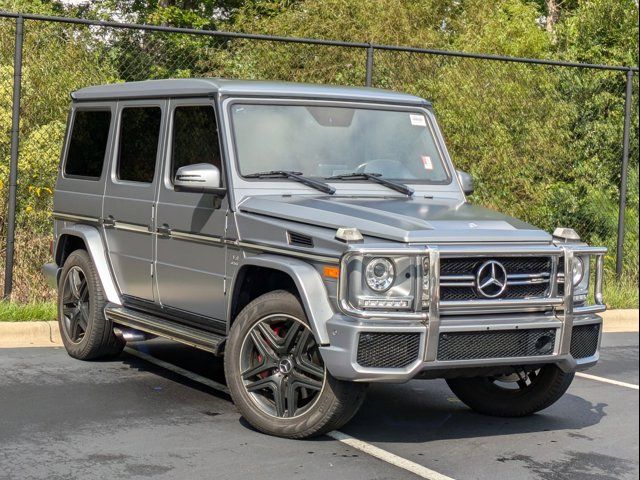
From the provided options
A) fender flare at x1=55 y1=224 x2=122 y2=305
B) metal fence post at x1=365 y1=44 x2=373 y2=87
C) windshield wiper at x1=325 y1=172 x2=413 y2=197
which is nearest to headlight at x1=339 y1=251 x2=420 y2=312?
windshield wiper at x1=325 y1=172 x2=413 y2=197

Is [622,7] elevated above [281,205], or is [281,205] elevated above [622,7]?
[622,7]

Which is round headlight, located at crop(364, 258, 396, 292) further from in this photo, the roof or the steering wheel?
the roof

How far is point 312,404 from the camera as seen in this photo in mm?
6270

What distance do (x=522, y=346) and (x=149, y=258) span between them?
2.84 metres

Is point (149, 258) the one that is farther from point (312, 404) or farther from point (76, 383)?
point (312, 404)

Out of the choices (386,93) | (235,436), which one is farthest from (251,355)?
(386,93)

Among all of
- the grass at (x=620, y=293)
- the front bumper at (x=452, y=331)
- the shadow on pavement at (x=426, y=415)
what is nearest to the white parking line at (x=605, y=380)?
the shadow on pavement at (x=426, y=415)

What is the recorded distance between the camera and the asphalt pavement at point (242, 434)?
19.3ft

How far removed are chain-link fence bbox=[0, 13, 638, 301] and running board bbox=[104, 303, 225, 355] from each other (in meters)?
4.98

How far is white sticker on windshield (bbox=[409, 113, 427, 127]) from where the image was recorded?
7.92 meters

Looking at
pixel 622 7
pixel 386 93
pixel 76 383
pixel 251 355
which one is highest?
pixel 622 7

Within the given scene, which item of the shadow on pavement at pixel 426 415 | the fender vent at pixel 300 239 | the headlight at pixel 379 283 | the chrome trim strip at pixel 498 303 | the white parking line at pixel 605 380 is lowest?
the white parking line at pixel 605 380

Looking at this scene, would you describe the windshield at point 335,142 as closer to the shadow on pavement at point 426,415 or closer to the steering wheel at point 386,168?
the steering wheel at point 386,168

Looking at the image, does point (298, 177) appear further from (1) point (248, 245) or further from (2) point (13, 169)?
(2) point (13, 169)
